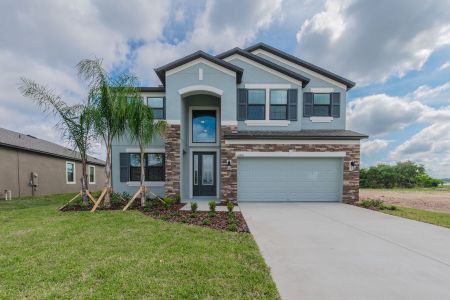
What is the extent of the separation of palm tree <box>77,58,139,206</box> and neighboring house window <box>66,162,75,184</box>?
502 inches

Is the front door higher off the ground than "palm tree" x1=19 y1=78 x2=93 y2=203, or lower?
lower

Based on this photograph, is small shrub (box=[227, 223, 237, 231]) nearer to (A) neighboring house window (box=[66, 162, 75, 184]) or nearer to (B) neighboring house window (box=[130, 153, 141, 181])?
(B) neighboring house window (box=[130, 153, 141, 181])

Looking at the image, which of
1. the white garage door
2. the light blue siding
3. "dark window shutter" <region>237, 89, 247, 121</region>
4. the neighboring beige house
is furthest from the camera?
the neighboring beige house

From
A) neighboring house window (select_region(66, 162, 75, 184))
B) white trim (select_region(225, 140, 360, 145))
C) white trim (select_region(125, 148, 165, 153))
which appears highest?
white trim (select_region(225, 140, 360, 145))

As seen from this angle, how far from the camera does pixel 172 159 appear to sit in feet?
32.2

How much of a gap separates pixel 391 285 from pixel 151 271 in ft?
11.7

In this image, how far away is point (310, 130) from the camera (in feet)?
37.6

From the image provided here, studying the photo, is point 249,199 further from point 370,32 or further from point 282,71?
point 370,32

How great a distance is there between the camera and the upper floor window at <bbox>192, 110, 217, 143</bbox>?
11672 mm

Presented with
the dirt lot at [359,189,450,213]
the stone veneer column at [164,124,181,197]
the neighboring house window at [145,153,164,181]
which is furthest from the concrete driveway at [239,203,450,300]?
the neighboring house window at [145,153,164,181]

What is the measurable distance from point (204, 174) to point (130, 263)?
26.3 ft

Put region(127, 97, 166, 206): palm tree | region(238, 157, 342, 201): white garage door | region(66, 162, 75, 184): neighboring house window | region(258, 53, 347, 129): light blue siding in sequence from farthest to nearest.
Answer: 1. region(66, 162, 75, 184): neighboring house window
2. region(258, 53, 347, 129): light blue siding
3. region(238, 157, 342, 201): white garage door
4. region(127, 97, 166, 206): palm tree

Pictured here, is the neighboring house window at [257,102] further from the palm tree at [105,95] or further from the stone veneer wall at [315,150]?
the palm tree at [105,95]

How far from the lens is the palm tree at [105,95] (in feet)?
25.7
